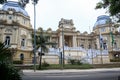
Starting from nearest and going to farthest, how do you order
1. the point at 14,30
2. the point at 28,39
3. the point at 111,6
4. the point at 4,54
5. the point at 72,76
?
the point at 4,54 < the point at 111,6 < the point at 72,76 < the point at 14,30 < the point at 28,39

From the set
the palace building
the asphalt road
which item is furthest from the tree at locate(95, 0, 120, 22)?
the palace building

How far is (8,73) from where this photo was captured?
9.01 m

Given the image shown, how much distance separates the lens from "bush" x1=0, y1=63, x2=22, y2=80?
8766 mm

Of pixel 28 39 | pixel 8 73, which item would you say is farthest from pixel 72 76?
pixel 28 39

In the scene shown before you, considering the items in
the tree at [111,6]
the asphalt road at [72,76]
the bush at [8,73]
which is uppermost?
the tree at [111,6]

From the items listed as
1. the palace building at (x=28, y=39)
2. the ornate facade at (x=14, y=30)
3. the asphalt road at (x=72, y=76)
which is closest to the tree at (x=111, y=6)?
the asphalt road at (x=72, y=76)

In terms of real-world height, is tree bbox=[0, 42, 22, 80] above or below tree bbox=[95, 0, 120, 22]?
below

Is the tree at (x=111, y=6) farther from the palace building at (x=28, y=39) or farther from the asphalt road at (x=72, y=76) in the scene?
the palace building at (x=28, y=39)

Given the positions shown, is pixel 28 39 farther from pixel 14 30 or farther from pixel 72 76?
pixel 72 76

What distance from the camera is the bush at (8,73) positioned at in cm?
877

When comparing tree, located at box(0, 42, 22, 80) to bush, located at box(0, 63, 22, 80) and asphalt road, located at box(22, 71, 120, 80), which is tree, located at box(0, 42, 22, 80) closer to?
bush, located at box(0, 63, 22, 80)

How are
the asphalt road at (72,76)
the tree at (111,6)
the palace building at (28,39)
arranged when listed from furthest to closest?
the palace building at (28,39)
the asphalt road at (72,76)
the tree at (111,6)

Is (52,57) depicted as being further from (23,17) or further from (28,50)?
(23,17)

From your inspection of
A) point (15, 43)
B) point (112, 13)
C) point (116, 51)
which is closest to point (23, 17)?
point (15, 43)
